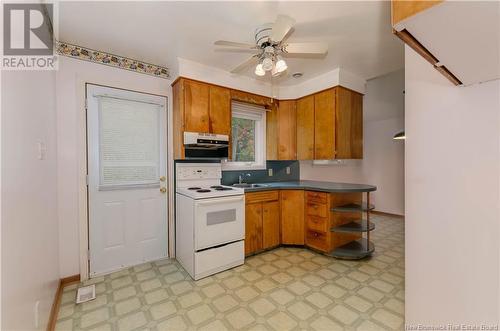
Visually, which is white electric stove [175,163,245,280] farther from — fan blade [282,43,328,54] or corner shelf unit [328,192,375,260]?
fan blade [282,43,328,54]

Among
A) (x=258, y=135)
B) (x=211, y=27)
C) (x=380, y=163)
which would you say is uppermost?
(x=211, y=27)

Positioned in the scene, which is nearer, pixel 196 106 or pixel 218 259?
pixel 218 259

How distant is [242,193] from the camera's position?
265 cm

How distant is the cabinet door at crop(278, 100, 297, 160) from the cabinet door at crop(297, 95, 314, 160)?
0.26ft

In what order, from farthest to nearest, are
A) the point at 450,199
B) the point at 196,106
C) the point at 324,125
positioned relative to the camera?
the point at 324,125, the point at 196,106, the point at 450,199

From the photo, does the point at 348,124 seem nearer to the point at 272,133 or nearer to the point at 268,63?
the point at 272,133

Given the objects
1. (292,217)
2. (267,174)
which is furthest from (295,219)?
(267,174)

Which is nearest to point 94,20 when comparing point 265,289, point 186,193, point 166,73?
point 166,73

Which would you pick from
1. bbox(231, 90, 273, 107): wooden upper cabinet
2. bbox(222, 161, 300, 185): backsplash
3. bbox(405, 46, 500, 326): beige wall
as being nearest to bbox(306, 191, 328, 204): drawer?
bbox(222, 161, 300, 185): backsplash

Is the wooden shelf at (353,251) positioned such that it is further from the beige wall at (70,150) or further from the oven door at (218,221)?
the beige wall at (70,150)

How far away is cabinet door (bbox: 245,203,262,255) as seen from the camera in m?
2.81

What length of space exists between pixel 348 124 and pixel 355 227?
1.45 metres

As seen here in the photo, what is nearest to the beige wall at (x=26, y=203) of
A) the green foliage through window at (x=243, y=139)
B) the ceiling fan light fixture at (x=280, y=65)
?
the ceiling fan light fixture at (x=280, y=65)

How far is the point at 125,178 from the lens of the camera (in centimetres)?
256
